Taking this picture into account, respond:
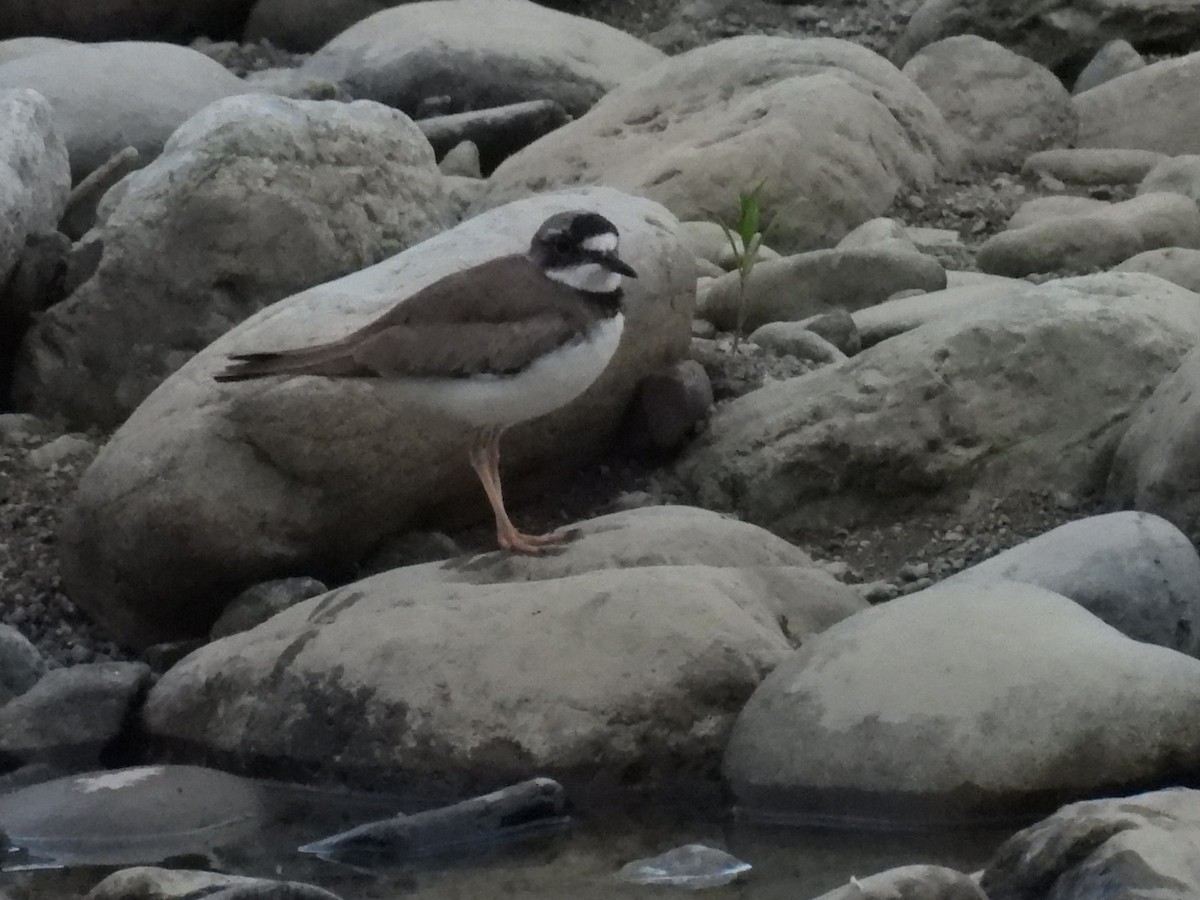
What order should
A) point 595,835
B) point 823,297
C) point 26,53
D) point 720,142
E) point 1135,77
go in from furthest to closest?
point 26,53, point 1135,77, point 720,142, point 823,297, point 595,835

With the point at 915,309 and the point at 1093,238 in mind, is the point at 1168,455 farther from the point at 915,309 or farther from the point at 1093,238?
the point at 1093,238

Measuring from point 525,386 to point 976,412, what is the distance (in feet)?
6.05

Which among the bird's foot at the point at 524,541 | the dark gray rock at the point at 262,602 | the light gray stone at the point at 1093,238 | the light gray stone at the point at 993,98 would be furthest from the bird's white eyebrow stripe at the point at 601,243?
the light gray stone at the point at 993,98

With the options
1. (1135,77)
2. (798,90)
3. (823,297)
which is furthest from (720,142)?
(1135,77)

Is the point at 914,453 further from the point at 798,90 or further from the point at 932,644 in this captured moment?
the point at 798,90

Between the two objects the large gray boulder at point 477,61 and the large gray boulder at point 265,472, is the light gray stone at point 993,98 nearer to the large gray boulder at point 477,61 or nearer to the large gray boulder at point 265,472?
the large gray boulder at point 477,61

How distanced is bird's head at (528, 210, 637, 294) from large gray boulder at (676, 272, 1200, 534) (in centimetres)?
119

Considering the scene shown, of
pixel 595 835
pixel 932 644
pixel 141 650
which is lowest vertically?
pixel 141 650

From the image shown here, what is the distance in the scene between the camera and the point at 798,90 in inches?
397

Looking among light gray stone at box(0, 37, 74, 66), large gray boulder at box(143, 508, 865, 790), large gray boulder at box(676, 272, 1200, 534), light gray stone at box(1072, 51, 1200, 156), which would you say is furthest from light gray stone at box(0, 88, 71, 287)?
light gray stone at box(1072, 51, 1200, 156)

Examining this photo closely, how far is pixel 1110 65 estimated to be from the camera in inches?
480

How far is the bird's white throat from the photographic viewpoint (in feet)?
20.9

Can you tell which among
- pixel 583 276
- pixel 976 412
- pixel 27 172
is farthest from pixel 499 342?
pixel 27 172

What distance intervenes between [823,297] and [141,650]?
3468mm
